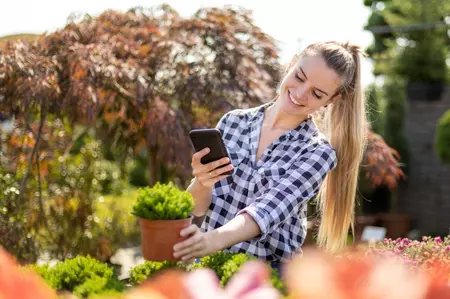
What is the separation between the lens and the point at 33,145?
16.3 feet

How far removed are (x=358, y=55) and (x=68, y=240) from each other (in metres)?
4.02

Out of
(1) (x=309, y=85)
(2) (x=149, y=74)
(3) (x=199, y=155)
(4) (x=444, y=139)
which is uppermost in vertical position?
(1) (x=309, y=85)

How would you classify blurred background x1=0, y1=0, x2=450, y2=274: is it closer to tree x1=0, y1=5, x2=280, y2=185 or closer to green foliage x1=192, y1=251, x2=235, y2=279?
tree x1=0, y1=5, x2=280, y2=185

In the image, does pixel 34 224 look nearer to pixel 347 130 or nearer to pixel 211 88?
pixel 211 88

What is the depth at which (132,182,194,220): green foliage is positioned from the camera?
1.22 m

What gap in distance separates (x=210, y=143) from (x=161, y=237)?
50cm

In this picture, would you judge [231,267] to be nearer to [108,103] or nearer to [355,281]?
[355,281]

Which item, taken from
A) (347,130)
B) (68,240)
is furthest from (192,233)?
(68,240)

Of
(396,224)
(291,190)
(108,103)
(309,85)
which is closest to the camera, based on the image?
(291,190)

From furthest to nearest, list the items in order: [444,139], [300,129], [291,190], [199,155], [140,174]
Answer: [140,174], [444,139], [300,129], [291,190], [199,155]

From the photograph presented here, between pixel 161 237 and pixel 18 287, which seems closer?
pixel 18 287

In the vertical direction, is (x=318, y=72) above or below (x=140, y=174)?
above

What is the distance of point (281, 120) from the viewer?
2.12 m

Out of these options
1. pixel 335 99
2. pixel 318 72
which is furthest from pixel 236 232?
pixel 335 99
